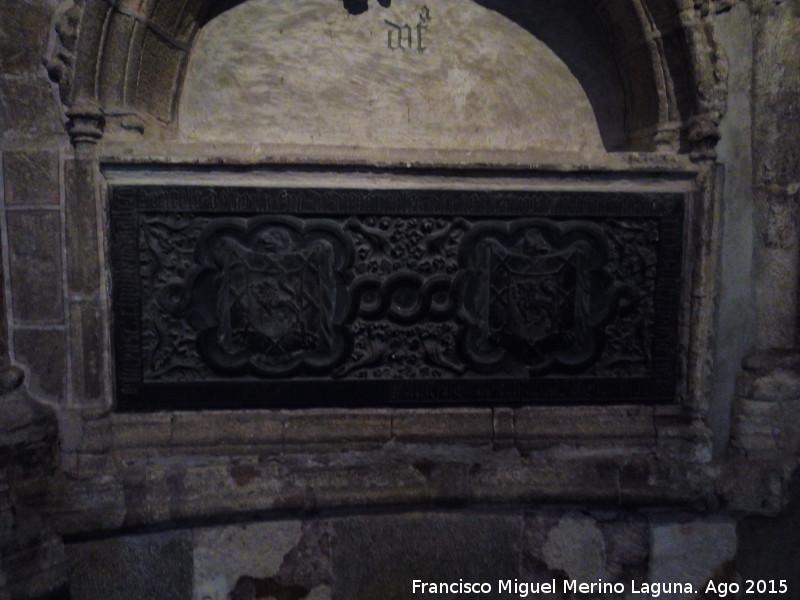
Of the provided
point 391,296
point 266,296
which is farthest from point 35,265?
point 391,296

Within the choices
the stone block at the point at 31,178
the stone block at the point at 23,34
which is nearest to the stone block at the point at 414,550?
the stone block at the point at 31,178

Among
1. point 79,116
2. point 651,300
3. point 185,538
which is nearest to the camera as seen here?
point 79,116

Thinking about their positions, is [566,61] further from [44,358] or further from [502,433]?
[44,358]

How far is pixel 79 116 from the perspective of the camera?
7.17ft

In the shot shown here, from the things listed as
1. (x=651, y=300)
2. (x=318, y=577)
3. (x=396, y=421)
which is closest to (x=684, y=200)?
(x=651, y=300)

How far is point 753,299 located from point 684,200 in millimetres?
490

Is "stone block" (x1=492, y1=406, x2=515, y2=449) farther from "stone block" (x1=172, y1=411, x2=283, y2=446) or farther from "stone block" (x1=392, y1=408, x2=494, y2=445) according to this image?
"stone block" (x1=172, y1=411, x2=283, y2=446)

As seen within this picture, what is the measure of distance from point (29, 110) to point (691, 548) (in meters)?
3.08

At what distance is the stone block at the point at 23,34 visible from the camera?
2.15 meters

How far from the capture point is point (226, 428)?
8.00 feet

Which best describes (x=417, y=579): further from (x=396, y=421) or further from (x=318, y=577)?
(x=396, y=421)

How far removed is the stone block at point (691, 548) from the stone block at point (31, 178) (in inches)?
106

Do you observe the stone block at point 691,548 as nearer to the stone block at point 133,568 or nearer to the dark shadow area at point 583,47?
the dark shadow area at point 583,47

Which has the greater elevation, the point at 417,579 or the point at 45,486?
the point at 45,486
